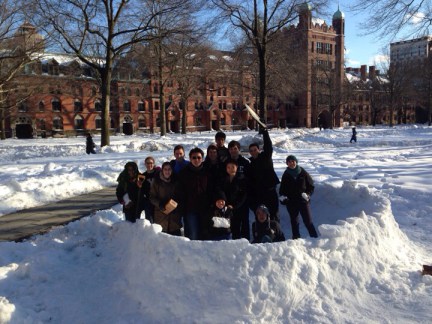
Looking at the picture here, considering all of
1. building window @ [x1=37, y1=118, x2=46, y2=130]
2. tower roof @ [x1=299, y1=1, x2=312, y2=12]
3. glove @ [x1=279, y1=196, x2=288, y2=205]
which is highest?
tower roof @ [x1=299, y1=1, x2=312, y2=12]

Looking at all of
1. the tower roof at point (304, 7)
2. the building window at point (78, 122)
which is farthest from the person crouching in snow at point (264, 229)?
the building window at point (78, 122)

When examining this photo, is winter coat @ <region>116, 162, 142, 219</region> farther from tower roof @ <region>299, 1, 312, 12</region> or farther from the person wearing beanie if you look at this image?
tower roof @ <region>299, 1, 312, 12</region>

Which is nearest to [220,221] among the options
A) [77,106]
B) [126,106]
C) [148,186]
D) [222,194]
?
[222,194]

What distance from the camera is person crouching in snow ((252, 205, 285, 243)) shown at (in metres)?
5.79

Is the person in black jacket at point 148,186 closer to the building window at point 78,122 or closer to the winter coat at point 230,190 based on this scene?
the winter coat at point 230,190

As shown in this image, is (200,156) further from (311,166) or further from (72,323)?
(311,166)

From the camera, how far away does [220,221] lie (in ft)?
18.7

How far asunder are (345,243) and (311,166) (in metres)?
11.4

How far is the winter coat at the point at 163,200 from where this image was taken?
5.87 m

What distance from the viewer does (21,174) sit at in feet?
46.4

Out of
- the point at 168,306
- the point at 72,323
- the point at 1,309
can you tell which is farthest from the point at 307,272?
the point at 1,309

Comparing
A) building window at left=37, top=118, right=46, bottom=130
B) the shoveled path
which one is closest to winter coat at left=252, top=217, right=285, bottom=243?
the shoveled path

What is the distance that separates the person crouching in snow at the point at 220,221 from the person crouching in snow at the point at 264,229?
442mm

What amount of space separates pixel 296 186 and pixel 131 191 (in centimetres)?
306
